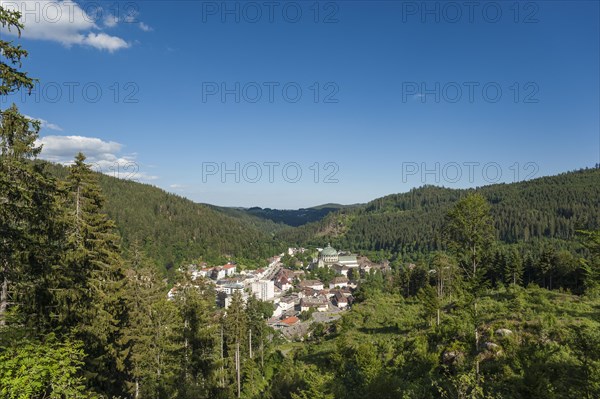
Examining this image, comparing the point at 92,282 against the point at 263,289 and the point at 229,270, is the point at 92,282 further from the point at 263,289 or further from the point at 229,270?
the point at 229,270

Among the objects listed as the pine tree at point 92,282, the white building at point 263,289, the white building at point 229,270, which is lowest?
the white building at point 263,289

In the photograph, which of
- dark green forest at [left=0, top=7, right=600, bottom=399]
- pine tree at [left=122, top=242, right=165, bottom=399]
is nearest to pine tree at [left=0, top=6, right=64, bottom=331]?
dark green forest at [left=0, top=7, right=600, bottom=399]

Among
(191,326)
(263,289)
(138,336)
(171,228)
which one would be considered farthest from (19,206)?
(171,228)

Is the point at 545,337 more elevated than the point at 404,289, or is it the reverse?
the point at 545,337

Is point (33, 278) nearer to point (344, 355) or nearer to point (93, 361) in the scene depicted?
point (93, 361)

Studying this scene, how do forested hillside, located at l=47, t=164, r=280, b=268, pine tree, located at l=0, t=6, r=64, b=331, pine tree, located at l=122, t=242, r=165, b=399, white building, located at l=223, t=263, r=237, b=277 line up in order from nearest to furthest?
pine tree, located at l=0, t=6, r=64, b=331
pine tree, located at l=122, t=242, r=165, b=399
white building, located at l=223, t=263, r=237, b=277
forested hillside, located at l=47, t=164, r=280, b=268

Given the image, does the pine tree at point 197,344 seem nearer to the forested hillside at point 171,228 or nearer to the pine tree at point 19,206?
the pine tree at point 19,206

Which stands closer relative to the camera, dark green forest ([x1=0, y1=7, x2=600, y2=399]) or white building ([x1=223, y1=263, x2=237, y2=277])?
dark green forest ([x1=0, y1=7, x2=600, y2=399])

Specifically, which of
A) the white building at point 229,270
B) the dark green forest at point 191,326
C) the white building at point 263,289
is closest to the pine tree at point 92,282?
the dark green forest at point 191,326

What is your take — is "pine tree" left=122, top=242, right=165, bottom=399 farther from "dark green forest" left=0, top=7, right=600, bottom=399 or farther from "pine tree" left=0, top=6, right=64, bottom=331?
"pine tree" left=0, top=6, right=64, bottom=331

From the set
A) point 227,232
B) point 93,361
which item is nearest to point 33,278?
point 93,361

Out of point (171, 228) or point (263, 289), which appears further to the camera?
point (171, 228)
